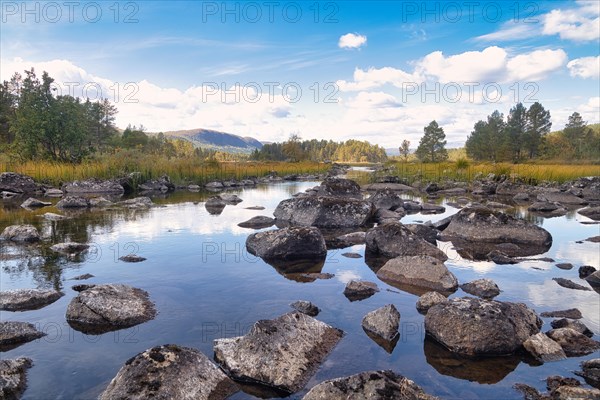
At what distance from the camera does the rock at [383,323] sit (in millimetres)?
6977

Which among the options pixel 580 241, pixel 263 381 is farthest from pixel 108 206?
pixel 580 241

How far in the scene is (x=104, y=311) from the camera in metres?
7.48

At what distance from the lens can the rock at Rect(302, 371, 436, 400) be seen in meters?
4.58

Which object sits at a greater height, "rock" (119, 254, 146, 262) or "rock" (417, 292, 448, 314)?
"rock" (119, 254, 146, 262)

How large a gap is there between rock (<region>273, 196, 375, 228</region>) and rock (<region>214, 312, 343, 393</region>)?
11702mm

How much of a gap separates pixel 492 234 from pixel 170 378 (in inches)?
523

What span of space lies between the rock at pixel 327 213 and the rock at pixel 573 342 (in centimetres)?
1176

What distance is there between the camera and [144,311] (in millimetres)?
7848

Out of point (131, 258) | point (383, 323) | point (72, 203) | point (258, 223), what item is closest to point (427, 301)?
point (383, 323)

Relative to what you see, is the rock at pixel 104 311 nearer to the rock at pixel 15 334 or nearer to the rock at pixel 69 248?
the rock at pixel 15 334

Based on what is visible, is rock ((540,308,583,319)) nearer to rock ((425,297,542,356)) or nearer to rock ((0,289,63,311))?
rock ((425,297,542,356))

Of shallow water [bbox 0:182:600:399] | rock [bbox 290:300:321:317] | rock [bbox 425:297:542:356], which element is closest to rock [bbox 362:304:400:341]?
shallow water [bbox 0:182:600:399]

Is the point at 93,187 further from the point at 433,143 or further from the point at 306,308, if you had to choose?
the point at 433,143

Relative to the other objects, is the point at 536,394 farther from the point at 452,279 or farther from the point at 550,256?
the point at 550,256
